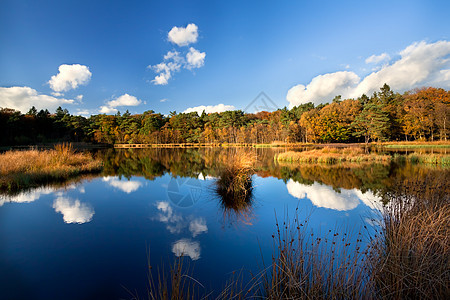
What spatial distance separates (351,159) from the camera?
1759 cm

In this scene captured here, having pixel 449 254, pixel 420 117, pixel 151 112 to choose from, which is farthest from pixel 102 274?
pixel 151 112

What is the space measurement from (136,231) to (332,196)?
6575mm

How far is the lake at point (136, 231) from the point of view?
298 cm

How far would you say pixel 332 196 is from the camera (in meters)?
7.43

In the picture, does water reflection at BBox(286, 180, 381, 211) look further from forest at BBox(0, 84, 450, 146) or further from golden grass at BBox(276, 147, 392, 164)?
forest at BBox(0, 84, 450, 146)

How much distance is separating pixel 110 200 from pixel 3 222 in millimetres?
2683

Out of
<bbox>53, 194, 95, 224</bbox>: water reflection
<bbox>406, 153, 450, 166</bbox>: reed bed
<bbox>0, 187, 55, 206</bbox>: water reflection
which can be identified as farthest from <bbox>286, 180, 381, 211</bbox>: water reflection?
<bbox>406, 153, 450, 166</bbox>: reed bed

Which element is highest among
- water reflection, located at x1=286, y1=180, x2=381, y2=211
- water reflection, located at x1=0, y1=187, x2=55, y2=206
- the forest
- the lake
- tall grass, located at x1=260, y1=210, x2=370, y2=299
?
the forest

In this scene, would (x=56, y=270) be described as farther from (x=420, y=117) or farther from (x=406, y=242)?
(x=420, y=117)

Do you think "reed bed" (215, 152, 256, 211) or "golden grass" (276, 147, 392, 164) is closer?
"reed bed" (215, 152, 256, 211)

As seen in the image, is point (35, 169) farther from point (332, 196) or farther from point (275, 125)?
point (275, 125)

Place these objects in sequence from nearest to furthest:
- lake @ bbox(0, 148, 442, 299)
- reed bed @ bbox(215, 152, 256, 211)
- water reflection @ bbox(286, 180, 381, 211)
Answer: lake @ bbox(0, 148, 442, 299), water reflection @ bbox(286, 180, 381, 211), reed bed @ bbox(215, 152, 256, 211)

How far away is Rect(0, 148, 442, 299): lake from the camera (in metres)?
2.98

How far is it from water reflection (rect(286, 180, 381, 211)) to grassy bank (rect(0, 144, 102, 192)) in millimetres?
11363
